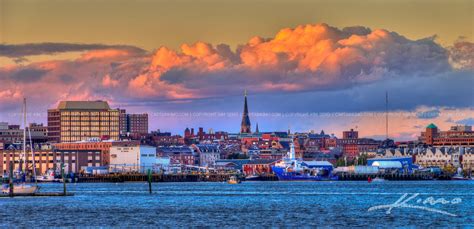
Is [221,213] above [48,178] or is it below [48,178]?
below

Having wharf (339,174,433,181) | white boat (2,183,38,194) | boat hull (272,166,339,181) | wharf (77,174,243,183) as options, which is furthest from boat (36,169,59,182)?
white boat (2,183,38,194)

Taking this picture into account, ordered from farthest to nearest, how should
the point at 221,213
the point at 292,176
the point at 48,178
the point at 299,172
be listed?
1. the point at 48,178
2. the point at 292,176
3. the point at 299,172
4. the point at 221,213

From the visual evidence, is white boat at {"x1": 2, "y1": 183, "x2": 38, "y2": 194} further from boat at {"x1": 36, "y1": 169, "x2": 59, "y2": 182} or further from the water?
boat at {"x1": 36, "y1": 169, "x2": 59, "y2": 182}

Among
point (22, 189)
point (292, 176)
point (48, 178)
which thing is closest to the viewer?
point (22, 189)

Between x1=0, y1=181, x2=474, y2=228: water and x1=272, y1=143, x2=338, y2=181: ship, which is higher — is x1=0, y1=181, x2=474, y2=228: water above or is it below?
below

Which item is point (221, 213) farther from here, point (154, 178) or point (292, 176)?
point (154, 178)

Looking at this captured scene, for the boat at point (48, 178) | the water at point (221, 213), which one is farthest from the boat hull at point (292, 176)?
the water at point (221, 213)

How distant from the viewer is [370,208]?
83.1m

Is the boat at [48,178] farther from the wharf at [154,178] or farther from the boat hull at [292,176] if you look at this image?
the boat hull at [292,176]

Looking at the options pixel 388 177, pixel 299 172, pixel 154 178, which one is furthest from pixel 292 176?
pixel 154 178

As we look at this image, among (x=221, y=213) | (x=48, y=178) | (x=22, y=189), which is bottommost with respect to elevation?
(x=221, y=213)

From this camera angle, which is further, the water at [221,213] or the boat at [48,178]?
the boat at [48,178]

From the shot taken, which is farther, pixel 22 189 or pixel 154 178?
pixel 154 178

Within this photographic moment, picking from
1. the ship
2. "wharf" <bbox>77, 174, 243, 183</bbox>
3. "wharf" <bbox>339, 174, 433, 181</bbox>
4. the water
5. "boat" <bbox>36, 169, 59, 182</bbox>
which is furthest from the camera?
"wharf" <bbox>77, 174, 243, 183</bbox>
